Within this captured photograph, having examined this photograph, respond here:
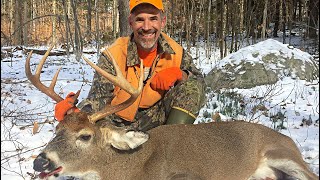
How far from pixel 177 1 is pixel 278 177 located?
59.7 ft

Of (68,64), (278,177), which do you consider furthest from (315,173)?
(68,64)

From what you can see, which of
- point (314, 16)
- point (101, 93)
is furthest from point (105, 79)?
point (314, 16)

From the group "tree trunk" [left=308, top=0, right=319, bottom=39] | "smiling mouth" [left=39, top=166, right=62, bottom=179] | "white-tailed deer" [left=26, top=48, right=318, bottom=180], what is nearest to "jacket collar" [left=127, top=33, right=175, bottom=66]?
"white-tailed deer" [left=26, top=48, right=318, bottom=180]

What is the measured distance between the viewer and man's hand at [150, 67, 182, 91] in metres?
4.55

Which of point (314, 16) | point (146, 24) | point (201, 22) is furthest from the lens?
point (201, 22)

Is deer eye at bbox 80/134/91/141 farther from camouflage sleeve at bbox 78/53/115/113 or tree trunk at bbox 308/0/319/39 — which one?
tree trunk at bbox 308/0/319/39

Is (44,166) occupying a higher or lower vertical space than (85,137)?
lower

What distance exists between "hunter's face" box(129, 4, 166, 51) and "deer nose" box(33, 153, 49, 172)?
199cm

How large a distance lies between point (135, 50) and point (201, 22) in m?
19.6

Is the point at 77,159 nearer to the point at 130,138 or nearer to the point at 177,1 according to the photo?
the point at 130,138

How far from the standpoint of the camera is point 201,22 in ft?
79.0

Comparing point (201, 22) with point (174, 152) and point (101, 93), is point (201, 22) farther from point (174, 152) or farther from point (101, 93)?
point (174, 152)

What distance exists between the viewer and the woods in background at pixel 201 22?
14641 mm

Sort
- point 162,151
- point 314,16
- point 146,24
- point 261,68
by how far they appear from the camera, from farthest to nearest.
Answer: point 314,16
point 261,68
point 146,24
point 162,151
